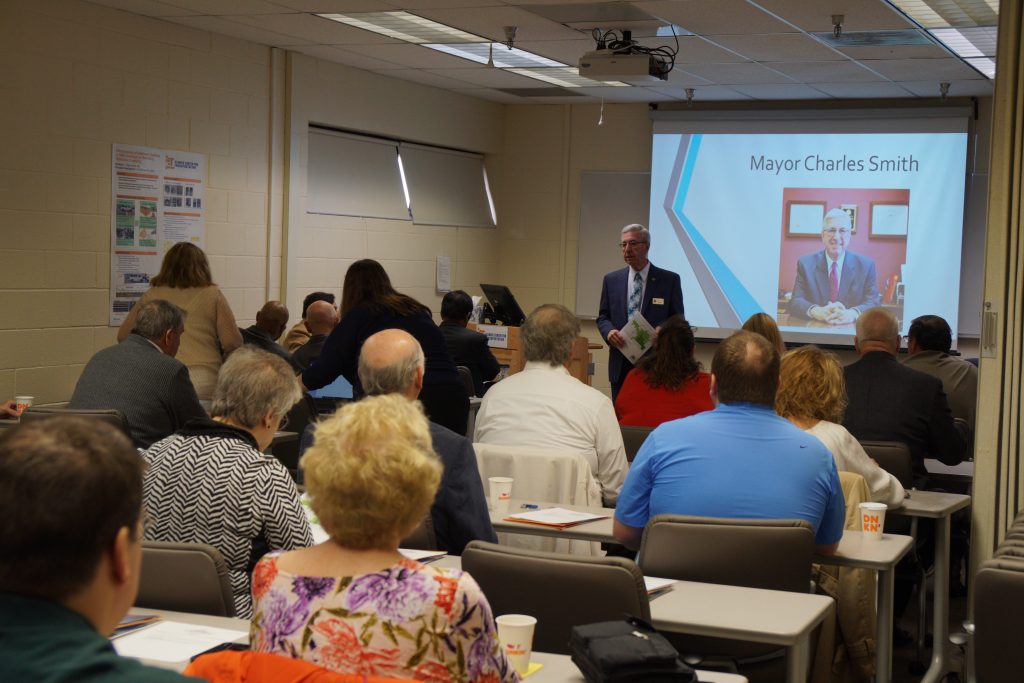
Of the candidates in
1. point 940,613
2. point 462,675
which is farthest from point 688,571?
point 940,613

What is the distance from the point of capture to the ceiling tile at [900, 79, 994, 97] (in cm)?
859

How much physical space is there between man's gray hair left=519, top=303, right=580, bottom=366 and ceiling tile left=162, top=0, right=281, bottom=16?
126 inches

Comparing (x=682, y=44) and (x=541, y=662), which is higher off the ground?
(x=682, y=44)

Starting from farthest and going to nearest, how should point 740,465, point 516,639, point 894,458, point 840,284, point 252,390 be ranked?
point 840,284 < point 894,458 < point 740,465 < point 252,390 < point 516,639

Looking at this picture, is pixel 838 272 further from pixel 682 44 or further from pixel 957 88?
pixel 682 44

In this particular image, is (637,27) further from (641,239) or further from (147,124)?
(147,124)

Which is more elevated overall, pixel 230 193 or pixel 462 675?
pixel 230 193

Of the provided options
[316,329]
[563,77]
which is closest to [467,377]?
[316,329]

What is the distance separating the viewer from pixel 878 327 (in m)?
4.96

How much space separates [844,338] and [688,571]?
6958 millimetres

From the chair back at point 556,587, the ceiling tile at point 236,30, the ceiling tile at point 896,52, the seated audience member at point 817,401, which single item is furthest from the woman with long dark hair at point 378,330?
the ceiling tile at point 896,52

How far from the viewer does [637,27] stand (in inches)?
272

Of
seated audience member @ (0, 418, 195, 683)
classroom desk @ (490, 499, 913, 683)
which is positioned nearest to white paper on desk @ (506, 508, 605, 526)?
classroom desk @ (490, 499, 913, 683)

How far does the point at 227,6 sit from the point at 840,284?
5373 millimetres
